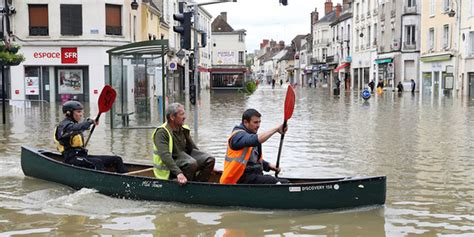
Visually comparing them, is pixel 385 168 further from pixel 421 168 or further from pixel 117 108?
pixel 117 108

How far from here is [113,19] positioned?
3744cm

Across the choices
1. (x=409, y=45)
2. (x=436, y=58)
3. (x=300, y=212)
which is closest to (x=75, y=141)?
(x=300, y=212)

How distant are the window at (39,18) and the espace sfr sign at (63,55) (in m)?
1.28

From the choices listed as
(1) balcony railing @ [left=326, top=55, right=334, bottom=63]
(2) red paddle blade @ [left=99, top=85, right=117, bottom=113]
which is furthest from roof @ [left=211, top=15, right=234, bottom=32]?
(2) red paddle blade @ [left=99, top=85, right=117, bottom=113]

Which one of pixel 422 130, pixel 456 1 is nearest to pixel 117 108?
pixel 422 130

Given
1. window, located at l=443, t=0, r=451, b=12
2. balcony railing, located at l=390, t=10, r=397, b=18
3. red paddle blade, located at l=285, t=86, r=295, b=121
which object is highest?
balcony railing, located at l=390, t=10, r=397, b=18

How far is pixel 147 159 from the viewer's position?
12.8 metres

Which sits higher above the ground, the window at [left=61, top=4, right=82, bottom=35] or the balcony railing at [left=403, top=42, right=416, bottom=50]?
the window at [left=61, top=4, right=82, bottom=35]

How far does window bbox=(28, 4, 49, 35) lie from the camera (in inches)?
1432

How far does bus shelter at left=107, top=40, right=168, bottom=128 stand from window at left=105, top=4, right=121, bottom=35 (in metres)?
18.9

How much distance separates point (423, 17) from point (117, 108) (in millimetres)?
37616

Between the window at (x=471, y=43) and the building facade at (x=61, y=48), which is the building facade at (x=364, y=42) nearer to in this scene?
the window at (x=471, y=43)

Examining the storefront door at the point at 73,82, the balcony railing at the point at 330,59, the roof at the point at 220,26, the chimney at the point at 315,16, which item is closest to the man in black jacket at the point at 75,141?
the storefront door at the point at 73,82

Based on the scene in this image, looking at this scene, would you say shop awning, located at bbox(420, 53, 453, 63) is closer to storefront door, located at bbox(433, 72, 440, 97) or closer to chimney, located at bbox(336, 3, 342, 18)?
storefront door, located at bbox(433, 72, 440, 97)
